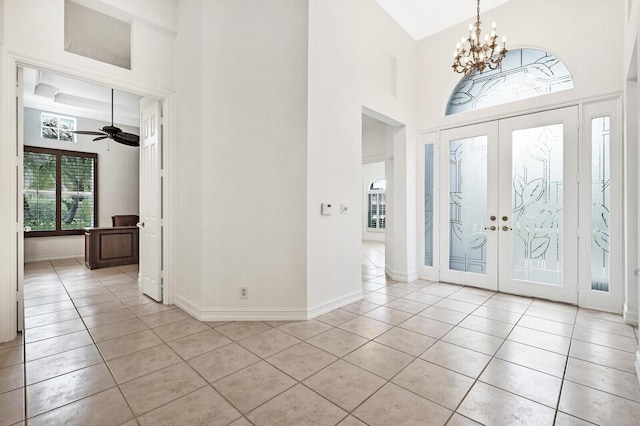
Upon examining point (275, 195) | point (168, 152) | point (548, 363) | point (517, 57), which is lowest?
point (548, 363)

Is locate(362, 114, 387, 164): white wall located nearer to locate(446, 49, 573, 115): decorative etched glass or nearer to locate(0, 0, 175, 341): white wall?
locate(446, 49, 573, 115): decorative etched glass

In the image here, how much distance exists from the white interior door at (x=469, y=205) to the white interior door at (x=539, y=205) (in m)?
0.13

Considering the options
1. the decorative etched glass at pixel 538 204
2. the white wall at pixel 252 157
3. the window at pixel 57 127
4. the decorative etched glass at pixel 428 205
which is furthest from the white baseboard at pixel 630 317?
the window at pixel 57 127

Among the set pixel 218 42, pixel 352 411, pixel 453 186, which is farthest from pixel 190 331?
pixel 453 186

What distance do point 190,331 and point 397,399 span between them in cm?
208

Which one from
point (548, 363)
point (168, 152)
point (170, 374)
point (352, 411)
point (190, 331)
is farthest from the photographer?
point (168, 152)

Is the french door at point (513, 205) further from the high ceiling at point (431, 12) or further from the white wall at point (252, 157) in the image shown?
the white wall at point (252, 157)

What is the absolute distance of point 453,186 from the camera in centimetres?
498

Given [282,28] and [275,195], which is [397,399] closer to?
[275,195]

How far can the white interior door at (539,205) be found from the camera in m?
3.88

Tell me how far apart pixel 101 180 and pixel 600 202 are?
10.00 metres

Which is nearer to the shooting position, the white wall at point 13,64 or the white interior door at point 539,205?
the white wall at point 13,64

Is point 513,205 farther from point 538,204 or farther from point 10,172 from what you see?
point 10,172

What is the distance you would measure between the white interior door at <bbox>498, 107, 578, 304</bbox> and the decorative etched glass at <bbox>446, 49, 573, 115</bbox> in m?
0.38
